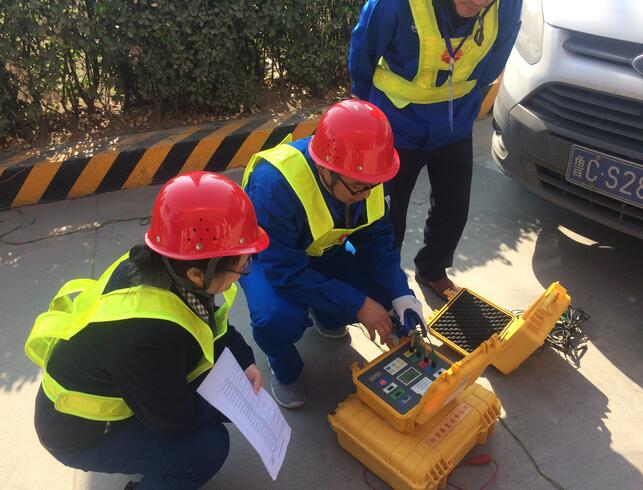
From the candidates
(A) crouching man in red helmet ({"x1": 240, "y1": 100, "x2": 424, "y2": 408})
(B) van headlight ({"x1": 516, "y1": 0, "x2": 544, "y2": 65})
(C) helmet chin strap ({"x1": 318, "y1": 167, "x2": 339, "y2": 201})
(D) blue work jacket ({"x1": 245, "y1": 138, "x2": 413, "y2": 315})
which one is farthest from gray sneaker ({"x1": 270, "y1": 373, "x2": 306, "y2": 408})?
(B) van headlight ({"x1": 516, "y1": 0, "x2": 544, "y2": 65})

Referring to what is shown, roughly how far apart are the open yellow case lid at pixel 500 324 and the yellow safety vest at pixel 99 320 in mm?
1274

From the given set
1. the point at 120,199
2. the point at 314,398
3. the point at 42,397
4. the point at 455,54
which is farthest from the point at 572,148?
the point at 120,199

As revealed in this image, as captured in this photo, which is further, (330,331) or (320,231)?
(330,331)

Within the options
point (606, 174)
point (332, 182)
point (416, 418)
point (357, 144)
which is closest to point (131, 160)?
point (332, 182)

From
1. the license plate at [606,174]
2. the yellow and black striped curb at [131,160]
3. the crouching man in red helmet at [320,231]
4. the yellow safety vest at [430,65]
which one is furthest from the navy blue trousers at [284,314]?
the yellow and black striped curb at [131,160]

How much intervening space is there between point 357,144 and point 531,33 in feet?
5.40

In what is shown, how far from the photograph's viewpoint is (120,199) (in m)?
3.89

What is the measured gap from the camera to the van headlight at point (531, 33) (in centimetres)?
288

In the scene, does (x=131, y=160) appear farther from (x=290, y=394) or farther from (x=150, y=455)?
(x=150, y=455)

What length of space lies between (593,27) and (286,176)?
171 cm

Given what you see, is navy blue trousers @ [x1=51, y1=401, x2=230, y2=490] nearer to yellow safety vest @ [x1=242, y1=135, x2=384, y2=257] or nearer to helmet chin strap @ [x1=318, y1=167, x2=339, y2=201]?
yellow safety vest @ [x1=242, y1=135, x2=384, y2=257]

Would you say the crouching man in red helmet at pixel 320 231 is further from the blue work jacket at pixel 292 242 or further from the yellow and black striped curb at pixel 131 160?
the yellow and black striped curb at pixel 131 160

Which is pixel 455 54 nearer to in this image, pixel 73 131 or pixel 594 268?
pixel 594 268

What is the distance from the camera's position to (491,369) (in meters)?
2.57
